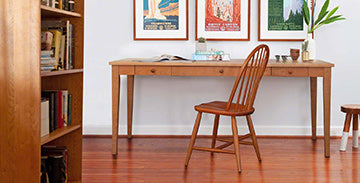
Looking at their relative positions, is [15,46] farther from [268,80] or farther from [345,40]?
[345,40]

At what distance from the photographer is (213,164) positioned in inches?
134

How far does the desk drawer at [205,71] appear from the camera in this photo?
367 centimetres

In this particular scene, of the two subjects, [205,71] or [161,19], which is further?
[161,19]

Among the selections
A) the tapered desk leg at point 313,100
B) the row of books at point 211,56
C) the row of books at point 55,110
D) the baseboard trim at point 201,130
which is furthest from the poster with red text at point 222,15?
A: the row of books at point 55,110

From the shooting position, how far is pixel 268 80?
4438 millimetres

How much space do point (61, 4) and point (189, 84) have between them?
2.06 m

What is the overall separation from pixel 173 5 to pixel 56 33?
1967 millimetres

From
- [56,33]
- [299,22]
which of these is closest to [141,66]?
[56,33]

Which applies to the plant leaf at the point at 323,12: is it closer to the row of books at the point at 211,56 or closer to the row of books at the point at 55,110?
the row of books at the point at 211,56

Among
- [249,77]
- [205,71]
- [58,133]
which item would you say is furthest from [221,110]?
[58,133]

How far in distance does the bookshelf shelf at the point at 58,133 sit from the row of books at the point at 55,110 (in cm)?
2

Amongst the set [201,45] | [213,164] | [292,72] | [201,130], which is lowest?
[213,164]

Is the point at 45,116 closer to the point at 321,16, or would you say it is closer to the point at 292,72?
the point at 292,72

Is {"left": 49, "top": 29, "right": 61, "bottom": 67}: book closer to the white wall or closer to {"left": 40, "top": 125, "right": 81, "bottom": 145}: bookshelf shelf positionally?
{"left": 40, "top": 125, "right": 81, "bottom": 145}: bookshelf shelf
